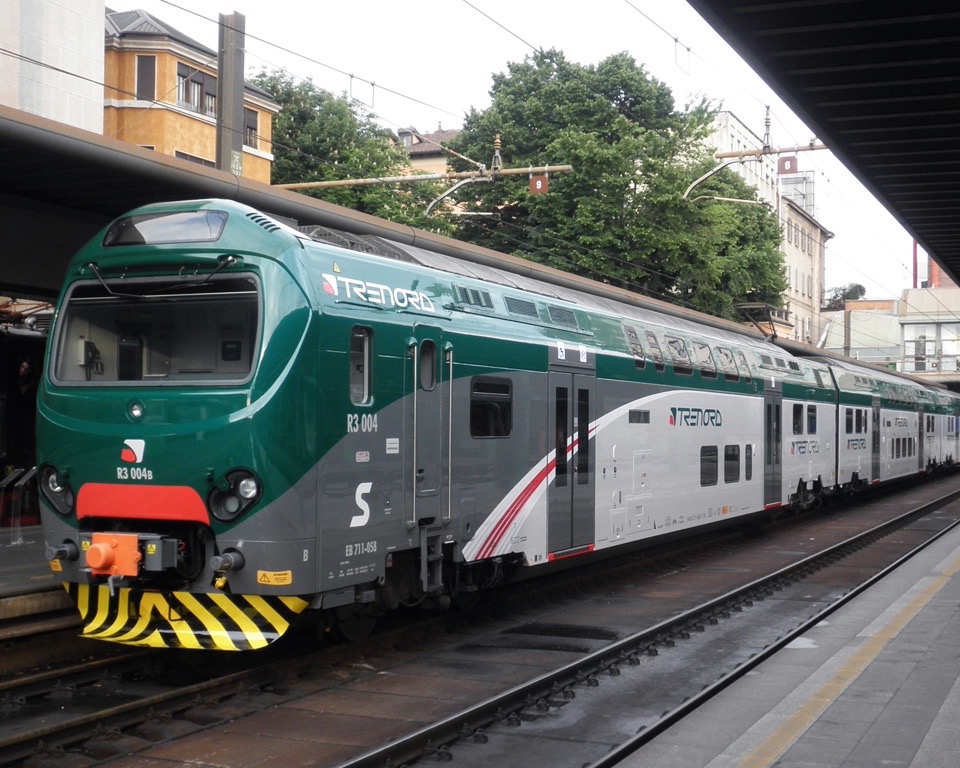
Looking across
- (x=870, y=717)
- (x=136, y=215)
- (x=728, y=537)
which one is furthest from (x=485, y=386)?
(x=728, y=537)

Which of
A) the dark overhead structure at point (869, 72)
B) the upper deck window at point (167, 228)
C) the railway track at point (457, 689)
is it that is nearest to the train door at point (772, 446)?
the railway track at point (457, 689)

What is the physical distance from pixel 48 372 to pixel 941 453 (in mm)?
40217

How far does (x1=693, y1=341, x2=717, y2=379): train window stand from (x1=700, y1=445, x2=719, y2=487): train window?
1.06 metres

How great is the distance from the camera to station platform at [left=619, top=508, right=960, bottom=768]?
6523mm

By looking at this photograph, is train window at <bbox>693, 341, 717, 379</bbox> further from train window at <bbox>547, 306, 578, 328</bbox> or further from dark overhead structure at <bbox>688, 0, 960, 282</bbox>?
train window at <bbox>547, 306, 578, 328</bbox>

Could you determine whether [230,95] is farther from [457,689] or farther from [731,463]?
[731,463]

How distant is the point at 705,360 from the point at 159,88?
2641cm

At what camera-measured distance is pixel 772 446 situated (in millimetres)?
20047

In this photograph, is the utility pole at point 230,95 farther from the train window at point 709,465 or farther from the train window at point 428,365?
the train window at point 709,465

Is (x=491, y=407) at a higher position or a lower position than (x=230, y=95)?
lower

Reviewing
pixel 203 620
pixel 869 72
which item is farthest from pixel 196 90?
pixel 203 620

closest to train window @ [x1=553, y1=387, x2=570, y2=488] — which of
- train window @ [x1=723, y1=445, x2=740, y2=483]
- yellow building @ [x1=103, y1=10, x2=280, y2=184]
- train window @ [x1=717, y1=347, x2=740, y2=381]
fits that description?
train window @ [x1=717, y1=347, x2=740, y2=381]

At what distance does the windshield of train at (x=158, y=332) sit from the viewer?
27.5 feet

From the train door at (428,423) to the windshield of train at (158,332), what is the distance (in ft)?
5.07
